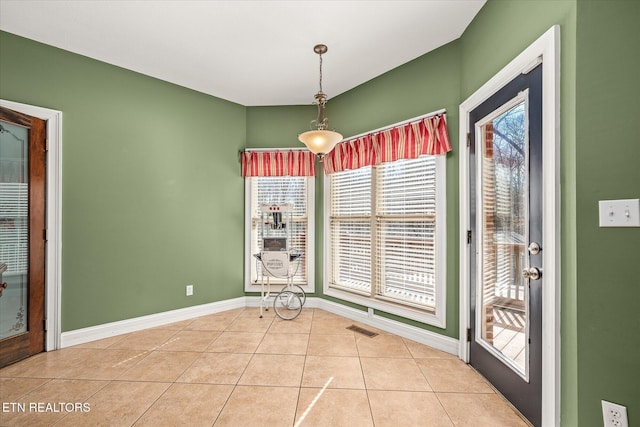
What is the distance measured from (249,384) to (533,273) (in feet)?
6.52

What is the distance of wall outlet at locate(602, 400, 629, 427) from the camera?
121 cm

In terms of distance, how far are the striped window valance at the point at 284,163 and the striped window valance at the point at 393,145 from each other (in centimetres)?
26

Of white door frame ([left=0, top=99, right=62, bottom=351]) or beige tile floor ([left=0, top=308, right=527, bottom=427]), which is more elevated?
white door frame ([left=0, top=99, right=62, bottom=351])

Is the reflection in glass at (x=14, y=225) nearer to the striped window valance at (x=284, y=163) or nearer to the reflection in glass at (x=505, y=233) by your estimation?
the striped window valance at (x=284, y=163)

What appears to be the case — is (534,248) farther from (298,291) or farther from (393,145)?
(298,291)

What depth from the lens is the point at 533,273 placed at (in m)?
1.55

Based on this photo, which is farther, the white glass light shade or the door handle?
the white glass light shade

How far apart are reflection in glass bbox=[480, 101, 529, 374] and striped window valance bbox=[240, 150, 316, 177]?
2.12m

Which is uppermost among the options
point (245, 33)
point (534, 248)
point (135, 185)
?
point (245, 33)

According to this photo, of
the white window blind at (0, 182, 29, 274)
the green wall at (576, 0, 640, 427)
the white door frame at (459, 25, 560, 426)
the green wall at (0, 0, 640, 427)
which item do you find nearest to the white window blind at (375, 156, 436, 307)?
the green wall at (0, 0, 640, 427)

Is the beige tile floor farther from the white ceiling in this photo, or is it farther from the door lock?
the white ceiling

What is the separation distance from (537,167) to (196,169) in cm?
339

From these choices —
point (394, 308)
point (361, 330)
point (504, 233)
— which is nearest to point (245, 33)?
point (504, 233)

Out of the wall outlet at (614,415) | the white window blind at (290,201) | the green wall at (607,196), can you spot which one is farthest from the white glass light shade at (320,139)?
the wall outlet at (614,415)
